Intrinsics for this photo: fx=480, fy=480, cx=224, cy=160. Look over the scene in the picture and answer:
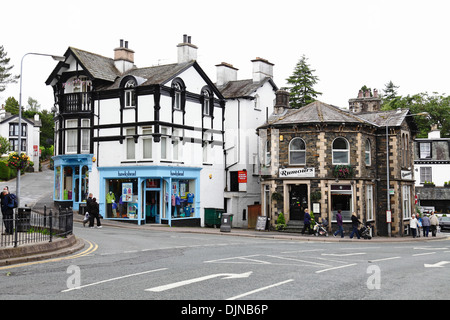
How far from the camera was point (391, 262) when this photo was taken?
52.6 feet

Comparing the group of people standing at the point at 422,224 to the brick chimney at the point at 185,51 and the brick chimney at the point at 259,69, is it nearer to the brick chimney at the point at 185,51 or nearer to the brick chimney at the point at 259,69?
the brick chimney at the point at 259,69

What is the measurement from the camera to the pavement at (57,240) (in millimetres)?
14842

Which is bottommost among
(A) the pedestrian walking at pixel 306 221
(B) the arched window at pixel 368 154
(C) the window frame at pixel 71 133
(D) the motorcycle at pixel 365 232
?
(D) the motorcycle at pixel 365 232

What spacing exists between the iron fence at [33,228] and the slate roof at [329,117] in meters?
17.3

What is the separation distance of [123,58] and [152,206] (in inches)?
477

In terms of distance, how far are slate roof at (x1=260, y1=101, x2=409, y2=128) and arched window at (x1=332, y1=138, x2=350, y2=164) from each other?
55.1 inches

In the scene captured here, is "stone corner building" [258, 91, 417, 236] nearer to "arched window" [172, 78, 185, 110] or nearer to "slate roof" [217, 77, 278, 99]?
"slate roof" [217, 77, 278, 99]

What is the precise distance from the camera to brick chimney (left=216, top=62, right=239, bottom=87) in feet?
137

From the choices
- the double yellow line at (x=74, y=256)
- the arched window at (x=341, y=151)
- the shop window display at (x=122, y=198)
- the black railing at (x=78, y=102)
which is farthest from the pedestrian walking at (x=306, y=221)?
the black railing at (x=78, y=102)

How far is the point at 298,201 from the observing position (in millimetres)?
32625

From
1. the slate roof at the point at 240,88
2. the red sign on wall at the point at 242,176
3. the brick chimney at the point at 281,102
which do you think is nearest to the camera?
the red sign on wall at the point at 242,176

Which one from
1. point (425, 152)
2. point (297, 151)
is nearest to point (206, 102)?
point (297, 151)

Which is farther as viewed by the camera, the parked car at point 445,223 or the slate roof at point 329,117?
the parked car at point 445,223

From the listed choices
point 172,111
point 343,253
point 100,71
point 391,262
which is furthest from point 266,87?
point 391,262
